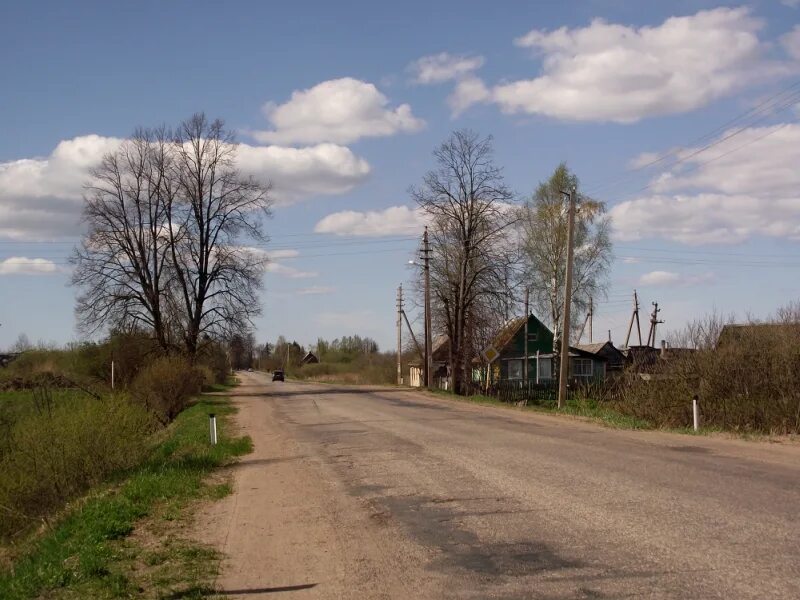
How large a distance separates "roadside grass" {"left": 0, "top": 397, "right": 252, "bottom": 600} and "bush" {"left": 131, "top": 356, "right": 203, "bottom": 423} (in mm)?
20419

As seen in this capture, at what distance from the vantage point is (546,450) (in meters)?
14.8

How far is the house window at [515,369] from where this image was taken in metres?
67.5

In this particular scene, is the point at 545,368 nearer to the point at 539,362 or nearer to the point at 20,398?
the point at 539,362

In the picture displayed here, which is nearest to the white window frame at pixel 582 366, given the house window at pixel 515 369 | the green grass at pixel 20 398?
the house window at pixel 515 369

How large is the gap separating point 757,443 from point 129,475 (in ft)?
39.6

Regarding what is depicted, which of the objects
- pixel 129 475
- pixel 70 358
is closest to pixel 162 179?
pixel 70 358

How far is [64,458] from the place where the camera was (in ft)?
53.8

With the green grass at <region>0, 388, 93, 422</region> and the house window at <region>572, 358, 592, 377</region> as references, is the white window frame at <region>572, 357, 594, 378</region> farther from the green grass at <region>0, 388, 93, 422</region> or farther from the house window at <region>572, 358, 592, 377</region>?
the green grass at <region>0, 388, 93, 422</region>

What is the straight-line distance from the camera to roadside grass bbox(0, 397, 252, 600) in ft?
22.4

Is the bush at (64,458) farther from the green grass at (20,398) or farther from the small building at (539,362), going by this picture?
the small building at (539,362)

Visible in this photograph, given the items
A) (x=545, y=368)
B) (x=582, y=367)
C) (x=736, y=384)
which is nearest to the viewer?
(x=736, y=384)

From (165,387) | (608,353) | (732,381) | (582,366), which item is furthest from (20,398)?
(608,353)

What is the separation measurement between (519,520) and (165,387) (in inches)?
1148

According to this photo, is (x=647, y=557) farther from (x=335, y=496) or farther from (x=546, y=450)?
(x=546, y=450)
